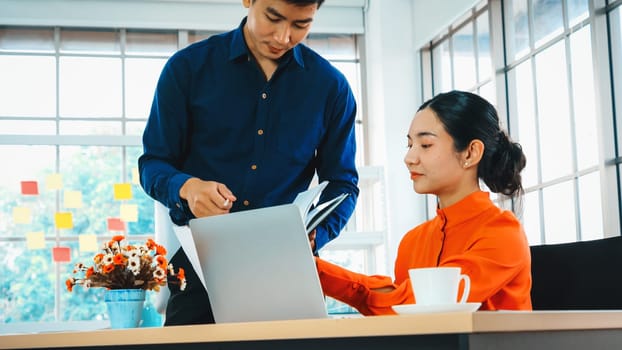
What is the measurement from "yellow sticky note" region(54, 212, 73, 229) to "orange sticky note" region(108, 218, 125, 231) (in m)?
0.24

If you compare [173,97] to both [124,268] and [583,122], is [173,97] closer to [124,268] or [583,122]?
[124,268]

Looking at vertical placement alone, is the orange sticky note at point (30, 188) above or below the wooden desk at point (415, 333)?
above

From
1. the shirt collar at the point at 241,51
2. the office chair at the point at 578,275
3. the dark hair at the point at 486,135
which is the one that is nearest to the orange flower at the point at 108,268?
the shirt collar at the point at 241,51

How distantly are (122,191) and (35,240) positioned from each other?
23.7 inches

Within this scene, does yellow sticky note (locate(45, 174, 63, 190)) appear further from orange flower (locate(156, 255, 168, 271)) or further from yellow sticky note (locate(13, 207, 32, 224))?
orange flower (locate(156, 255, 168, 271))

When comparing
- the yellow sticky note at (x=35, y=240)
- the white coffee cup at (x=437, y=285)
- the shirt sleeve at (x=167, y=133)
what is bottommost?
Result: the white coffee cup at (x=437, y=285)

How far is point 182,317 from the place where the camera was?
1.62 metres

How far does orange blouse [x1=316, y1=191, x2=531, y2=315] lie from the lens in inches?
55.1

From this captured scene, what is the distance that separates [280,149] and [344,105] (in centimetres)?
18

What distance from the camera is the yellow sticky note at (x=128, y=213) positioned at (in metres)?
5.39

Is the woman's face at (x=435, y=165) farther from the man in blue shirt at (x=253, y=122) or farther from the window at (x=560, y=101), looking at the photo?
the window at (x=560, y=101)

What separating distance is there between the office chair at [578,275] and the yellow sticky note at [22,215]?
13.5 ft

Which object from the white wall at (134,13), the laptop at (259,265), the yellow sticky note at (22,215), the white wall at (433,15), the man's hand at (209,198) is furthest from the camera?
the white wall at (134,13)

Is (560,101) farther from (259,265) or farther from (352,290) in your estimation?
(259,265)
